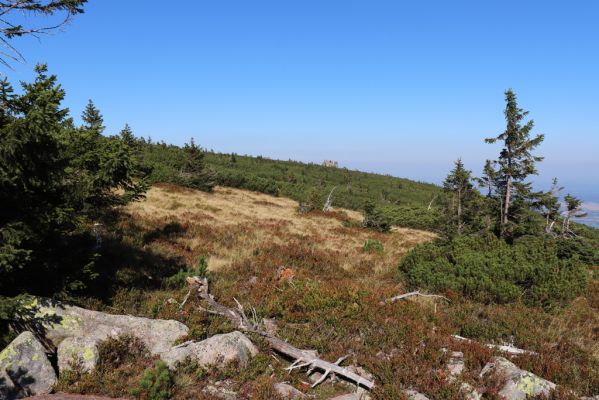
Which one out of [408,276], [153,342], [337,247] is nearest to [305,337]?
[153,342]

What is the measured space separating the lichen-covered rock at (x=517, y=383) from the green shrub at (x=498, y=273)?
3.86 metres

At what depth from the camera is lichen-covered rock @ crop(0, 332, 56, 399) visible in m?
4.59

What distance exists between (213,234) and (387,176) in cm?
7066

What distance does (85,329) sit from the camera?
231 inches

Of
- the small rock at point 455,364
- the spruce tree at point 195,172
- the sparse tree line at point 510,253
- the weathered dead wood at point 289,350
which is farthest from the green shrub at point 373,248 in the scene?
the spruce tree at point 195,172

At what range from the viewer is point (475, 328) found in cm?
741

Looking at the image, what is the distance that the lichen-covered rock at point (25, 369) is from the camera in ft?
15.1

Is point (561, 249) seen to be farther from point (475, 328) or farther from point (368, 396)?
point (368, 396)

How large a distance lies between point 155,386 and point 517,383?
501 centimetres

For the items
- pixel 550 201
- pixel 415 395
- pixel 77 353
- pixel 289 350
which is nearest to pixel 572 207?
pixel 550 201

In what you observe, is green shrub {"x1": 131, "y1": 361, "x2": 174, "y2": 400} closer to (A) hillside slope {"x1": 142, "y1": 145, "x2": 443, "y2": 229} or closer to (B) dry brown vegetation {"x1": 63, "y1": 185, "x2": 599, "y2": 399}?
(B) dry brown vegetation {"x1": 63, "y1": 185, "x2": 599, "y2": 399}

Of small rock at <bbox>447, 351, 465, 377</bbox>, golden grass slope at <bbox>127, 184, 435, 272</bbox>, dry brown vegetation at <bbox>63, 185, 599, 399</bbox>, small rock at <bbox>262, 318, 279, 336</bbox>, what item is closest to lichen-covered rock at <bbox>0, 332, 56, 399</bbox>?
dry brown vegetation at <bbox>63, 185, 599, 399</bbox>

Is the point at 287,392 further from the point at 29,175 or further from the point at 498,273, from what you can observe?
the point at 498,273

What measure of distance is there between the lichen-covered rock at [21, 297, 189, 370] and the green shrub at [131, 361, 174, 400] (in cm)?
103
